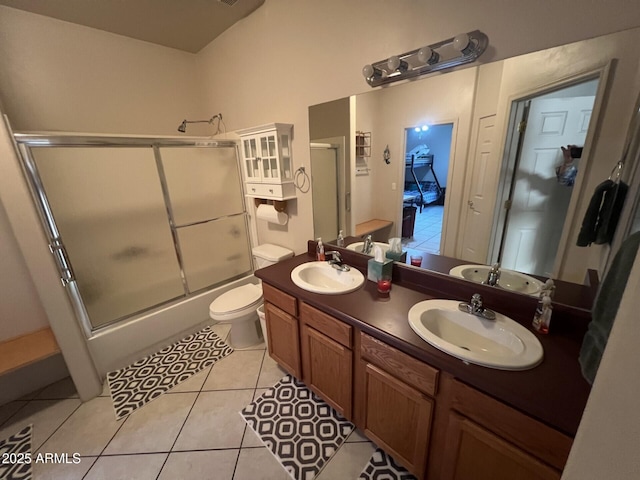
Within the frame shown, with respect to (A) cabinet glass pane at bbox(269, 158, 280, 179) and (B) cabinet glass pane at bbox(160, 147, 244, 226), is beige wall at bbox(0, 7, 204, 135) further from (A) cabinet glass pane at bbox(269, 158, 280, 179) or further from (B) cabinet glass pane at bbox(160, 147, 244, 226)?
(A) cabinet glass pane at bbox(269, 158, 280, 179)

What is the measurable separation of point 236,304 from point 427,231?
150 centimetres

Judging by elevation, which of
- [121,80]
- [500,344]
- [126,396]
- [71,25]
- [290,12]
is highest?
[71,25]

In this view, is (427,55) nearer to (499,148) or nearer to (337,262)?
(499,148)

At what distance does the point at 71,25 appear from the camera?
6.04ft

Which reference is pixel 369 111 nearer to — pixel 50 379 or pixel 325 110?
pixel 325 110

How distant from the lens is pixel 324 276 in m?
1.74

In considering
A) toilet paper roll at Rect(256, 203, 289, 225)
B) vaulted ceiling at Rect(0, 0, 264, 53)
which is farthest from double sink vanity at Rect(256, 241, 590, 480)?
vaulted ceiling at Rect(0, 0, 264, 53)

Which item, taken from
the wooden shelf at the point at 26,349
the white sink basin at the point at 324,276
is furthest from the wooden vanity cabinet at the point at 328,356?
the wooden shelf at the point at 26,349

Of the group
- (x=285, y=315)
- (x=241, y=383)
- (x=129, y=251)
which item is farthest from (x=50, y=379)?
(x=285, y=315)

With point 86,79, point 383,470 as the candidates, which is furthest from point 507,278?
point 86,79

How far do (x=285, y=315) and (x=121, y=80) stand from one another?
7.80 feet

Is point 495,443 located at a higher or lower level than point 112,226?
lower

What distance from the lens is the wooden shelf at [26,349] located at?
1574mm

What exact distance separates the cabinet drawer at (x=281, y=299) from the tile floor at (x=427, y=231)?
2.46 ft
